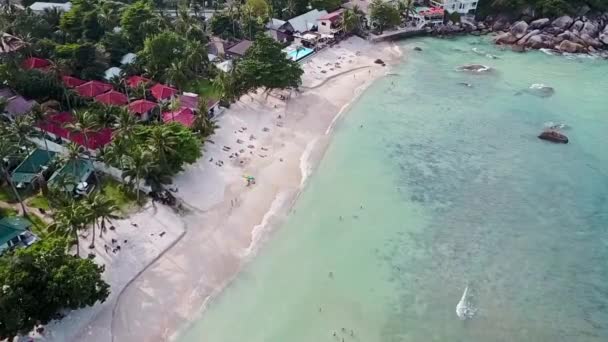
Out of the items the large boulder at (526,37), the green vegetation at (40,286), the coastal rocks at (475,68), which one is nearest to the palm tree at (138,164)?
the green vegetation at (40,286)

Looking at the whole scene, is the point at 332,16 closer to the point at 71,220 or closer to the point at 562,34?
the point at 562,34

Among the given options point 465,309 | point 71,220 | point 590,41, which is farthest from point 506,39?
point 71,220

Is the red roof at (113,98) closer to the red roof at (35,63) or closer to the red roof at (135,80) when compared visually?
the red roof at (135,80)

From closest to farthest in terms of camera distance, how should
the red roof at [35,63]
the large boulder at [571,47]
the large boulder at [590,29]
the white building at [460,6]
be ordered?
the red roof at [35,63] → the large boulder at [571,47] → the large boulder at [590,29] → the white building at [460,6]

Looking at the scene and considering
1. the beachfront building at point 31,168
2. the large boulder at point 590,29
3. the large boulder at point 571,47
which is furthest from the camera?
the large boulder at point 590,29

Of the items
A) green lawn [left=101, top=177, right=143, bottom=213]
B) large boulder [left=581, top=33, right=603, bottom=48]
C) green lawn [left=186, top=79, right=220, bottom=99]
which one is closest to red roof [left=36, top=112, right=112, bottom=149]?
green lawn [left=101, top=177, right=143, bottom=213]

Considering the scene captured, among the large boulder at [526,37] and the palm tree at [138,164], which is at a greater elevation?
the palm tree at [138,164]

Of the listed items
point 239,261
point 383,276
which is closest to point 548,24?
point 383,276

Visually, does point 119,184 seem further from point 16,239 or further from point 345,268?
point 345,268
